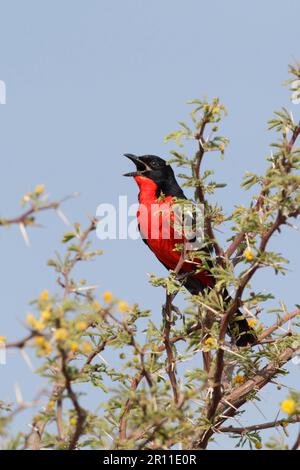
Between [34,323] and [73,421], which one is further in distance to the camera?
[73,421]

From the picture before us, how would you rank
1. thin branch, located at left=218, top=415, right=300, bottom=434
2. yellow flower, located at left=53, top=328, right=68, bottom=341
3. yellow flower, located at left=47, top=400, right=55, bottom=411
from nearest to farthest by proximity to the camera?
yellow flower, located at left=53, top=328, right=68, bottom=341 → yellow flower, located at left=47, top=400, right=55, bottom=411 → thin branch, located at left=218, top=415, right=300, bottom=434

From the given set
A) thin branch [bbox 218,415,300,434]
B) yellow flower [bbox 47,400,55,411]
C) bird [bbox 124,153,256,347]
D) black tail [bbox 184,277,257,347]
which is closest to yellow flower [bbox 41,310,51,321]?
yellow flower [bbox 47,400,55,411]

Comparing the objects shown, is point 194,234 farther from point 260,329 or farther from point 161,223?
point 161,223

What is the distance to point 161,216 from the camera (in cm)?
646

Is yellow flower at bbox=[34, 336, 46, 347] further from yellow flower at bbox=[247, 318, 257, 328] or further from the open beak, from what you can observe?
the open beak

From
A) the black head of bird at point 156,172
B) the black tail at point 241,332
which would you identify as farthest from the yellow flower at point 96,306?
the black head of bird at point 156,172

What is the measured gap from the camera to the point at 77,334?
106 inches

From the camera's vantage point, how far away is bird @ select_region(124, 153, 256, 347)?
6.80 metres

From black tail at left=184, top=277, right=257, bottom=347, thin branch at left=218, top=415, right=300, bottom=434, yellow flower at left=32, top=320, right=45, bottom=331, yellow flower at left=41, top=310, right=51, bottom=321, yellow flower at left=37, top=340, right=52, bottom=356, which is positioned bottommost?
thin branch at left=218, top=415, right=300, bottom=434

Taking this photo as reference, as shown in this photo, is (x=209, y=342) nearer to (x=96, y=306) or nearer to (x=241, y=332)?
(x=241, y=332)

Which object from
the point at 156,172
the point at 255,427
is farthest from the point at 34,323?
the point at 156,172
